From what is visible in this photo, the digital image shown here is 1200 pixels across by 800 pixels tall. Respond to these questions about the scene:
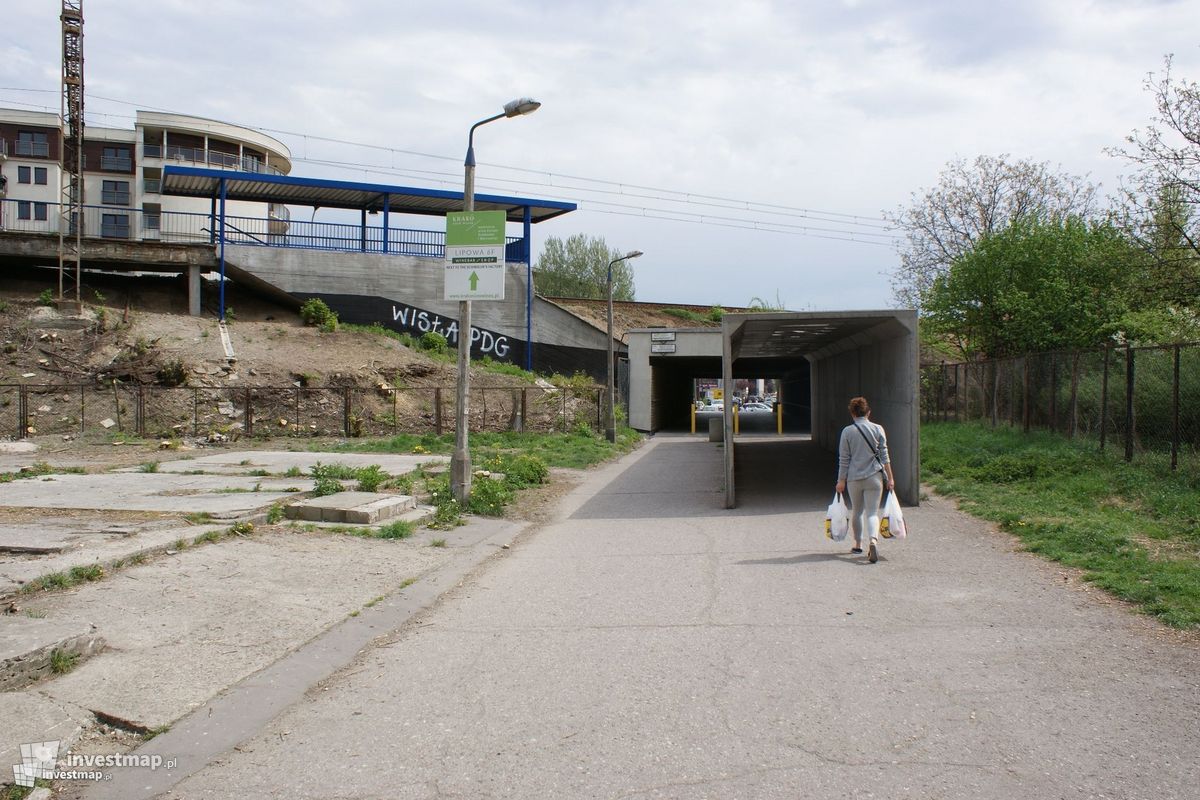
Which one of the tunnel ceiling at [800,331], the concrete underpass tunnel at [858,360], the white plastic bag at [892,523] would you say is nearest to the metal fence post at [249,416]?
the concrete underpass tunnel at [858,360]

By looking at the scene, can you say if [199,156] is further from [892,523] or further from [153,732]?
[153,732]

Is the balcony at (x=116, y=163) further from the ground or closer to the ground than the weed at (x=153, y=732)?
further from the ground

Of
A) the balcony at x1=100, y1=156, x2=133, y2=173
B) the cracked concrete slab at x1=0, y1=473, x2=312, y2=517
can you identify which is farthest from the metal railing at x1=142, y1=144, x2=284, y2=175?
the cracked concrete slab at x1=0, y1=473, x2=312, y2=517

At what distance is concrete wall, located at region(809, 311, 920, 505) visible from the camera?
48.7ft

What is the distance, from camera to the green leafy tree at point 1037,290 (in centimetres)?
2362

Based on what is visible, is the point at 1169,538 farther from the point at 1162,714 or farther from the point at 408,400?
the point at 408,400

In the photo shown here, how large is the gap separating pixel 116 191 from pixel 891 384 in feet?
234

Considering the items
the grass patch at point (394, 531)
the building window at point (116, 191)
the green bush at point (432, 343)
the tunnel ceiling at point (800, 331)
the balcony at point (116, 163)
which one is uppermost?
the balcony at point (116, 163)

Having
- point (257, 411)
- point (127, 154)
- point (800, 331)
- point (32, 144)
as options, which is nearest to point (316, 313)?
point (257, 411)

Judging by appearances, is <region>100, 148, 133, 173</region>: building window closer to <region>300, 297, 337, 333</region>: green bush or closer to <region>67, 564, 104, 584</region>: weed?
<region>300, 297, 337, 333</region>: green bush

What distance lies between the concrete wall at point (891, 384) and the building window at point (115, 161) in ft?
213

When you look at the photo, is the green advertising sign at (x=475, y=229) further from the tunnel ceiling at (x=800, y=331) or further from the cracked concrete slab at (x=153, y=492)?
the cracked concrete slab at (x=153, y=492)

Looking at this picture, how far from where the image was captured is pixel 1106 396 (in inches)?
614

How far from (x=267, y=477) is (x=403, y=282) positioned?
22.5m
